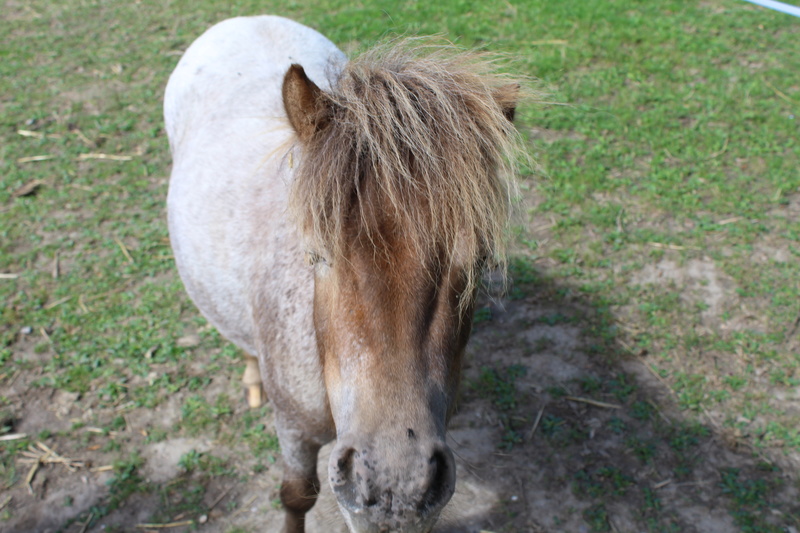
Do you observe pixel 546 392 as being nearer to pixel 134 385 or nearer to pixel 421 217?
pixel 421 217

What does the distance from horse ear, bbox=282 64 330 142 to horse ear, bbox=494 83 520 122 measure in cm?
60

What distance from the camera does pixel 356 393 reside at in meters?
1.73

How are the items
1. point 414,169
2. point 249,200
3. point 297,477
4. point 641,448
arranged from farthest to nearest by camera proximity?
point 641,448, point 249,200, point 297,477, point 414,169

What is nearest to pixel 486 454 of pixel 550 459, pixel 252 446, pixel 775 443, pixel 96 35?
pixel 550 459

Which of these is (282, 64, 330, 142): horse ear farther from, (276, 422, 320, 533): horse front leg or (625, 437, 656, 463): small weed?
(625, 437, 656, 463): small weed

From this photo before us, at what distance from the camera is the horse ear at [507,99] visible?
2070 mm

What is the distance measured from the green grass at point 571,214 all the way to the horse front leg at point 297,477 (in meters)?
0.65

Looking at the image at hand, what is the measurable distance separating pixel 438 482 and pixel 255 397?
94.6 inches

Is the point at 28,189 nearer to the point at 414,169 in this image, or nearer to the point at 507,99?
the point at 414,169

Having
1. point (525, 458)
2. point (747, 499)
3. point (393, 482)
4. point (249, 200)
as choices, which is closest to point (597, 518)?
point (525, 458)

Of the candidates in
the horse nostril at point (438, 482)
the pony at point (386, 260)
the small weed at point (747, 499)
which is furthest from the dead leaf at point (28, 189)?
the small weed at point (747, 499)

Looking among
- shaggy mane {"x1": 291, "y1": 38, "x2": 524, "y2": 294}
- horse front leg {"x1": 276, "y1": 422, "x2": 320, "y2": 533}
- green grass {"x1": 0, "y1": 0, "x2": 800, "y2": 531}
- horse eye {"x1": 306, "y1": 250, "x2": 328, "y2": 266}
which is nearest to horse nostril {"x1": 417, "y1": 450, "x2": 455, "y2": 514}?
shaggy mane {"x1": 291, "y1": 38, "x2": 524, "y2": 294}

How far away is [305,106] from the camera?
199cm

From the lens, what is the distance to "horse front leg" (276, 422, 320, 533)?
269cm
